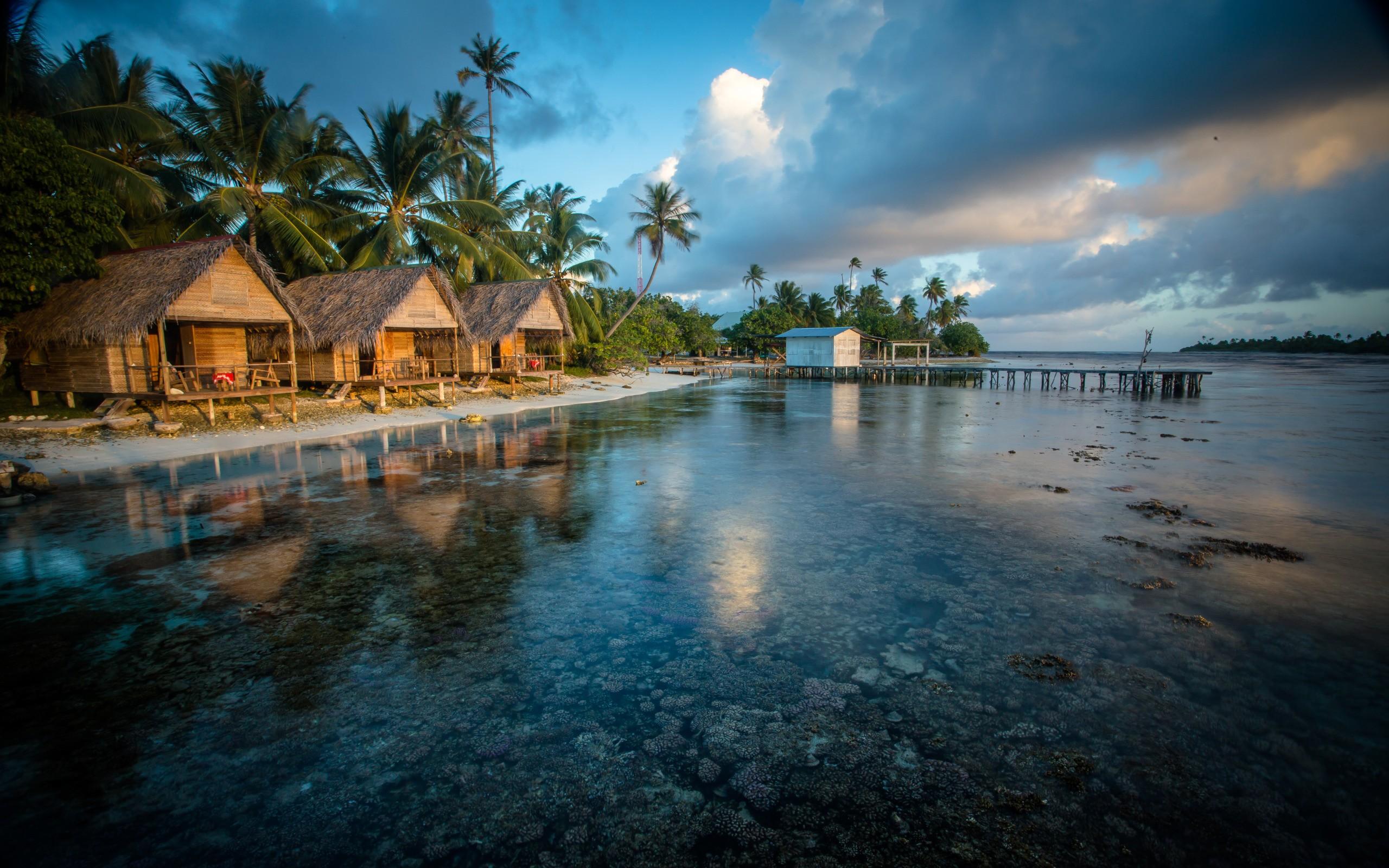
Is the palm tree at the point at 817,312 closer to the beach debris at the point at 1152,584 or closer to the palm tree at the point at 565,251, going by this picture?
the palm tree at the point at 565,251

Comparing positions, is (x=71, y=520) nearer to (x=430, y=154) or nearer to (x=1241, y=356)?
(x=430, y=154)

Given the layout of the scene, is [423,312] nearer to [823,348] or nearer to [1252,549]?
[1252,549]

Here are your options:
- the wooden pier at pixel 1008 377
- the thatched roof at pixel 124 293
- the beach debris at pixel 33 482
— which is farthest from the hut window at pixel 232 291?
the wooden pier at pixel 1008 377

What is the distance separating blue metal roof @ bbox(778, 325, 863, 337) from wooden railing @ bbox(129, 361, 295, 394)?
1387 inches

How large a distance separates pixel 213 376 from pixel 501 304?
420 inches

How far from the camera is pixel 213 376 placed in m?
17.7

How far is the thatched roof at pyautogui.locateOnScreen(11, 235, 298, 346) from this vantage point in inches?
567

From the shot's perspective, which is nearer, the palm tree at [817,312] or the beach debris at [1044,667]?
the beach debris at [1044,667]

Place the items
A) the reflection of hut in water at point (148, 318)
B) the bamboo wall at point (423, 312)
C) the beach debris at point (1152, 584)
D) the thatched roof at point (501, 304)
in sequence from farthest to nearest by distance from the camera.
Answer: the thatched roof at point (501, 304) → the bamboo wall at point (423, 312) → the reflection of hut in water at point (148, 318) → the beach debris at point (1152, 584)

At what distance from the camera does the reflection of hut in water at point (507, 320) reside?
2533 cm

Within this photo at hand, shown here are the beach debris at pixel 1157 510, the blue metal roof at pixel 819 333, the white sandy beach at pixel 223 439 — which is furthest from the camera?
the blue metal roof at pixel 819 333

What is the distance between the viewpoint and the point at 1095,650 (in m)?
4.73

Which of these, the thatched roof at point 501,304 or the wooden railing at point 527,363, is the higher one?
the thatched roof at point 501,304

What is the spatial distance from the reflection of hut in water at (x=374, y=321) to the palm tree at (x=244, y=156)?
1514mm
